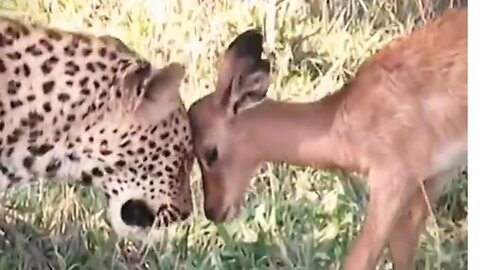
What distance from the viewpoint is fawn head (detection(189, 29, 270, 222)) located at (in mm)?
1191

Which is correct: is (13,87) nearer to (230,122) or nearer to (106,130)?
(106,130)

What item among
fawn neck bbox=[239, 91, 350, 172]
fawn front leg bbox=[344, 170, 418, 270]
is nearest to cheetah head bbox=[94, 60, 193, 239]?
fawn neck bbox=[239, 91, 350, 172]

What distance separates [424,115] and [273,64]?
0.23 m

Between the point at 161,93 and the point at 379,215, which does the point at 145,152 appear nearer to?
the point at 161,93

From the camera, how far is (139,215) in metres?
1.19

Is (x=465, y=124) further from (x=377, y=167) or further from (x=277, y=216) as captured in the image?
(x=277, y=216)

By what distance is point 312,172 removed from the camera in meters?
1.19

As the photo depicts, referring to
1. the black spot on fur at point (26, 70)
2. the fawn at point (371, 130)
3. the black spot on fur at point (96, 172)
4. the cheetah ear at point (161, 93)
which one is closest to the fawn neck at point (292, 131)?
the fawn at point (371, 130)

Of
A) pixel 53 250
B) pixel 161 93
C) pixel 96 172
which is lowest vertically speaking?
pixel 53 250

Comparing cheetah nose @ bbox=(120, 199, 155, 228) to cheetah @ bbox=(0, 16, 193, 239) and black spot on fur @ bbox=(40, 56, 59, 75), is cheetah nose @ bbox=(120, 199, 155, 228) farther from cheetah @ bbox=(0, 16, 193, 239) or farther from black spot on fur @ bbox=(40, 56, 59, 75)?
black spot on fur @ bbox=(40, 56, 59, 75)

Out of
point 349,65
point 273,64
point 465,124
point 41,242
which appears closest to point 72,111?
point 41,242

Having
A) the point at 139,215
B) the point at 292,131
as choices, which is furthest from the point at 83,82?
the point at 292,131

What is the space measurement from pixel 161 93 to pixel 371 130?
30cm

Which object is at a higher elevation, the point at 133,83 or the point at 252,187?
the point at 133,83
